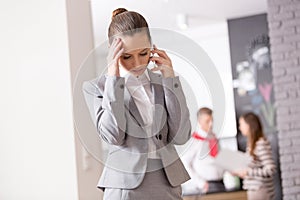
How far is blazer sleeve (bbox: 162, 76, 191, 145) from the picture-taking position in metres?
1.09

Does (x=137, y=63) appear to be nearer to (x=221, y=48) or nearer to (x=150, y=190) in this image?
(x=150, y=190)

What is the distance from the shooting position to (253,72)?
17.4 feet

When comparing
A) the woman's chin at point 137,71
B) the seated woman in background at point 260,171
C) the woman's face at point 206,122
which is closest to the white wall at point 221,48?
the seated woman in background at point 260,171

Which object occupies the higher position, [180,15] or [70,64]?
[180,15]

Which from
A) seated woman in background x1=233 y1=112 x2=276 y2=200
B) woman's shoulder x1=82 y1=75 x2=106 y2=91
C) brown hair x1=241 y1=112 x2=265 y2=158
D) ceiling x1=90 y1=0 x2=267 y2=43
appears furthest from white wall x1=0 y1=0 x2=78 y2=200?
brown hair x1=241 y1=112 x2=265 y2=158

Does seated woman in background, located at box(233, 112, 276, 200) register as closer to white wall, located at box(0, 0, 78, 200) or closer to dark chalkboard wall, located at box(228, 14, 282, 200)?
dark chalkboard wall, located at box(228, 14, 282, 200)

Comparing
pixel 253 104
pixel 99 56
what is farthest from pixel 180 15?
pixel 99 56

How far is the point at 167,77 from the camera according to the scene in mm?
1103

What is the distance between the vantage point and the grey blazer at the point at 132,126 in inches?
41.6

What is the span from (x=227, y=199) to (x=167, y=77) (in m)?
4.16

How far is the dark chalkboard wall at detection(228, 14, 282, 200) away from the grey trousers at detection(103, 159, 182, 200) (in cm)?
421

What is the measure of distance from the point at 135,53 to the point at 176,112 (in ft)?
0.46

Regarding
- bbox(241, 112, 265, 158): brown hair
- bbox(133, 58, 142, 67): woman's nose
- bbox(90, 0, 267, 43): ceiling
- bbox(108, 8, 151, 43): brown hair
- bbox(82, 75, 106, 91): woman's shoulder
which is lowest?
bbox(241, 112, 265, 158): brown hair

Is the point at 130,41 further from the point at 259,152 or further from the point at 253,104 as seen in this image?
the point at 253,104
